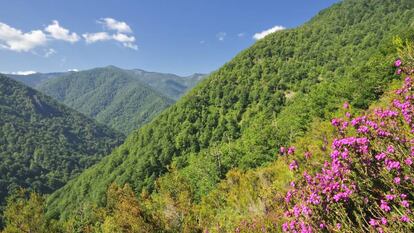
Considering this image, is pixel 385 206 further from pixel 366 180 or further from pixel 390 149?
pixel 390 149

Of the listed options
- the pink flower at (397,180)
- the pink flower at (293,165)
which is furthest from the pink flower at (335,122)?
the pink flower at (397,180)

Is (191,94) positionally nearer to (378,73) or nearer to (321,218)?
(378,73)

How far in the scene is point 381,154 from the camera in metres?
4.04

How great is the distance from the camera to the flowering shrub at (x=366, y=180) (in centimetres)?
391

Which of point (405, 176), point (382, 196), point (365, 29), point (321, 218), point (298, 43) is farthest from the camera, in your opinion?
point (298, 43)

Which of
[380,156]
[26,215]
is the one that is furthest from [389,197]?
[26,215]

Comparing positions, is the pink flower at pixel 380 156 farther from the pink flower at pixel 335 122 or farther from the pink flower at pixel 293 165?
the pink flower at pixel 293 165

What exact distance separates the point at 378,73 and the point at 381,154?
49.4 m

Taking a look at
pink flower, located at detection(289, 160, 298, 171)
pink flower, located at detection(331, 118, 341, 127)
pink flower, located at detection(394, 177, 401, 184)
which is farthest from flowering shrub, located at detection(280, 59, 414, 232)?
pink flower, located at detection(331, 118, 341, 127)

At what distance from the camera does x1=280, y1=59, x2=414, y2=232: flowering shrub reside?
3.91 m

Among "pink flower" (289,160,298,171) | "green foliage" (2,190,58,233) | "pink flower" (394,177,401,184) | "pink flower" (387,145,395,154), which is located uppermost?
"pink flower" (387,145,395,154)

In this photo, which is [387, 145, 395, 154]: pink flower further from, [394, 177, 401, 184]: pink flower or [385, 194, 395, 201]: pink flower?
[385, 194, 395, 201]: pink flower

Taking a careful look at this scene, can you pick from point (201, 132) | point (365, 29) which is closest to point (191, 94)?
point (201, 132)

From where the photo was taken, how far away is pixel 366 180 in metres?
4.18
